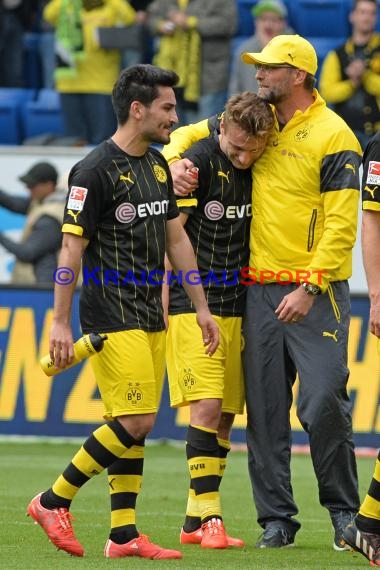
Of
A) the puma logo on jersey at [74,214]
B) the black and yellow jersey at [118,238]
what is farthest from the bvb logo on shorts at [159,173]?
the puma logo on jersey at [74,214]

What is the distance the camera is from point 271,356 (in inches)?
302

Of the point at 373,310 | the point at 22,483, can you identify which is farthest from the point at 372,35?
the point at 373,310

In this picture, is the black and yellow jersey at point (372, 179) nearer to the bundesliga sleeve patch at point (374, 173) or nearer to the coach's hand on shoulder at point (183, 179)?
the bundesliga sleeve patch at point (374, 173)

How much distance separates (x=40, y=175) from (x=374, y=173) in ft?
26.0

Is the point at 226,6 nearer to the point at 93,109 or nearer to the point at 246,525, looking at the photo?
the point at 93,109

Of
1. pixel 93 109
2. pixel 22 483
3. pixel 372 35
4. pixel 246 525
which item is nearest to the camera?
pixel 246 525

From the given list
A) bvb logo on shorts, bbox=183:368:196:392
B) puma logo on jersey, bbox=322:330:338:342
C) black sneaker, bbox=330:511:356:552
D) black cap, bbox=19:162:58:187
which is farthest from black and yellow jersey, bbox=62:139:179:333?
black cap, bbox=19:162:58:187

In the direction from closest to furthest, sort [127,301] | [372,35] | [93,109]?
1. [127,301]
2. [372,35]
3. [93,109]

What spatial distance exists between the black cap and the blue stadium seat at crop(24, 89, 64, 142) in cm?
233

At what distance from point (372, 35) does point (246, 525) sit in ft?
23.2

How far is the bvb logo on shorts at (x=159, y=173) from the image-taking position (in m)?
7.11

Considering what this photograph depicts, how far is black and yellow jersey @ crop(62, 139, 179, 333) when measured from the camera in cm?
690

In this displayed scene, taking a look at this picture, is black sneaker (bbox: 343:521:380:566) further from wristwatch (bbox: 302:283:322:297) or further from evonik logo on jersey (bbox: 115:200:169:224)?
evonik logo on jersey (bbox: 115:200:169:224)

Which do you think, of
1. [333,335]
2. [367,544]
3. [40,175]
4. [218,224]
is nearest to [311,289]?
[333,335]
